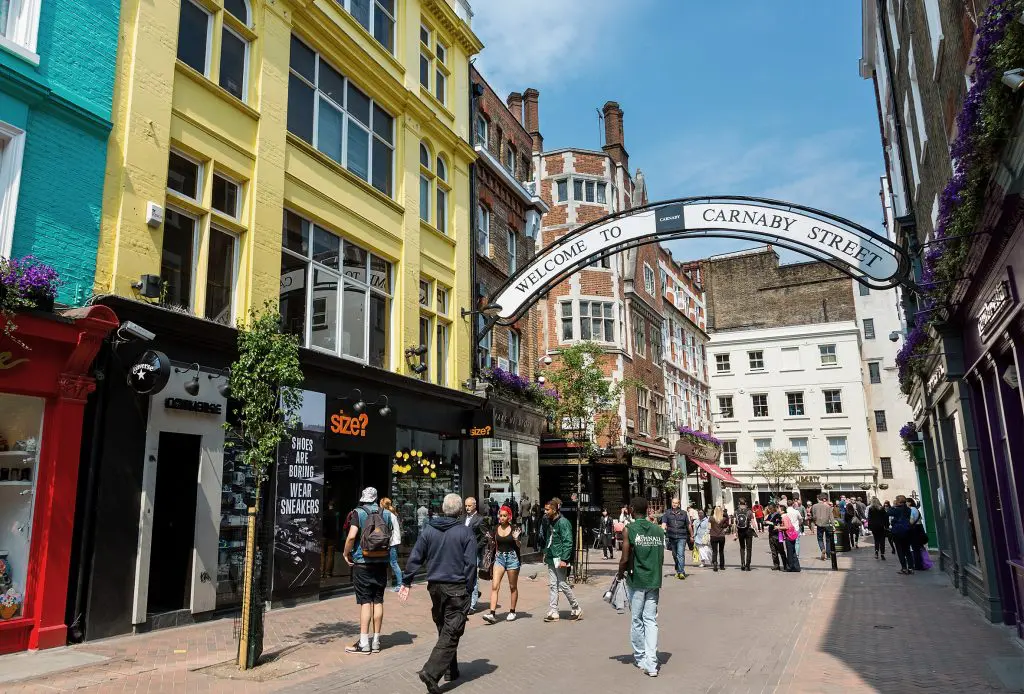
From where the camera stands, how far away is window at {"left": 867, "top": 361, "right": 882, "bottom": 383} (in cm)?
5406

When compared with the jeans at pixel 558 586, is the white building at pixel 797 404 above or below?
above

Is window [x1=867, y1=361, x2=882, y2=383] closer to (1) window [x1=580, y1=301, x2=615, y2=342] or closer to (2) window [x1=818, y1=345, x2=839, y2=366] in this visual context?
Answer: (2) window [x1=818, y1=345, x2=839, y2=366]

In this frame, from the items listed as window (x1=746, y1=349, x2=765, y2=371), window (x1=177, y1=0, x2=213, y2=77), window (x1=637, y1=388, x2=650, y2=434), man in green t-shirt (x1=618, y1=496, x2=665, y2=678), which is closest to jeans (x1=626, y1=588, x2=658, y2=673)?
man in green t-shirt (x1=618, y1=496, x2=665, y2=678)

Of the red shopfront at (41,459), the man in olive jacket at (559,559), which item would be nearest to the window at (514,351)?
the man in olive jacket at (559,559)

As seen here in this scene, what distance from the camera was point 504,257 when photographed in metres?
23.4

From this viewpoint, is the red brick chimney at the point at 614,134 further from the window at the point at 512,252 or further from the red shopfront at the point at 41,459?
the red shopfront at the point at 41,459

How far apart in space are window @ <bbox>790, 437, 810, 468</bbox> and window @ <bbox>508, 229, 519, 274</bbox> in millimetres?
35711

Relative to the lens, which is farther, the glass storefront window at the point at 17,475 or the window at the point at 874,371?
the window at the point at 874,371

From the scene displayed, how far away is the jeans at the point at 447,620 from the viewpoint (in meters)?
6.89

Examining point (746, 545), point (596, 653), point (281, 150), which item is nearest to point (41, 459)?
point (281, 150)

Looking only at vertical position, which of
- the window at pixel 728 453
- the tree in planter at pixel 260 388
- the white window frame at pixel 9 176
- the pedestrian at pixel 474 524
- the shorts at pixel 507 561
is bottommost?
the shorts at pixel 507 561

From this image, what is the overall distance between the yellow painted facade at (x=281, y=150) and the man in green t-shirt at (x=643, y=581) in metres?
7.50

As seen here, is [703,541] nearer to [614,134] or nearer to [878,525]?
[878,525]

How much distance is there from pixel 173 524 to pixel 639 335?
28.0m
